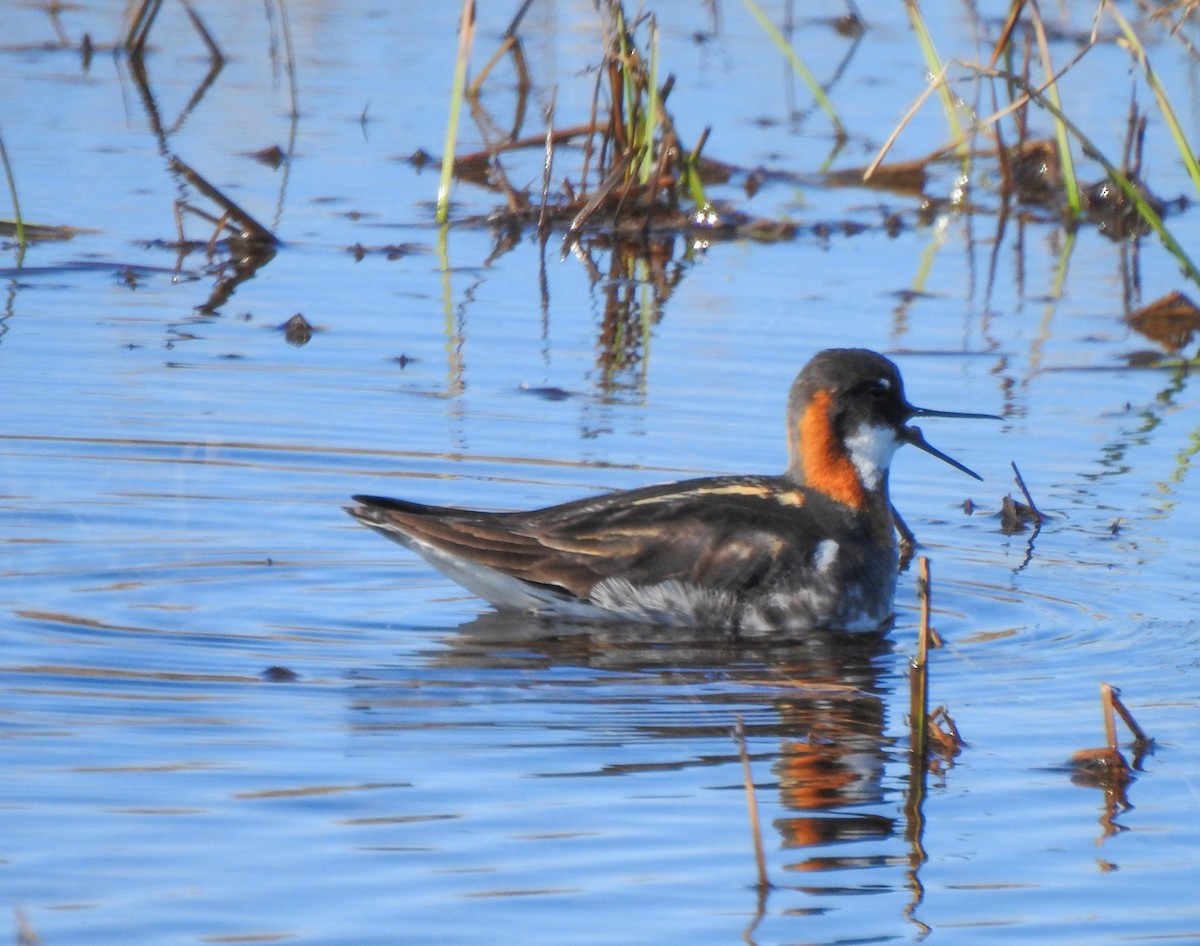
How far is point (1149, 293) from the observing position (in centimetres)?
1340

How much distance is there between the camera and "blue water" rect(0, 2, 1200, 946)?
554 cm

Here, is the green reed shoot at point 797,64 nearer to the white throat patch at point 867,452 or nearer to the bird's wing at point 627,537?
the white throat patch at point 867,452

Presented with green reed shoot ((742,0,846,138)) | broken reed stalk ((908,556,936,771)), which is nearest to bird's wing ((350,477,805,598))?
broken reed stalk ((908,556,936,771))

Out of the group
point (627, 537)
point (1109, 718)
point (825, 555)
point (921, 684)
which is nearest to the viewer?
point (921, 684)

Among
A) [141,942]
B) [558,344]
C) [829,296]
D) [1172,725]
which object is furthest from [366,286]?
[141,942]

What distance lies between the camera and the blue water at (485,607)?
18.2ft

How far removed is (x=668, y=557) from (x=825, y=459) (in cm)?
101

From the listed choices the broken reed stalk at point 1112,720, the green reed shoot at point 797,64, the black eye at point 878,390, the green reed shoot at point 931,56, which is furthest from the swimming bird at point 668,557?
the green reed shoot at point 797,64

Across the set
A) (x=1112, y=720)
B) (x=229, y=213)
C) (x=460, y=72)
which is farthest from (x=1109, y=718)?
(x=229, y=213)

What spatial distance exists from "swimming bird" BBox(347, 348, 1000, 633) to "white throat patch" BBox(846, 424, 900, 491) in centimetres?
40

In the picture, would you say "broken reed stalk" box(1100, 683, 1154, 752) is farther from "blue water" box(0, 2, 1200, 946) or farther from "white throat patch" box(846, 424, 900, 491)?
"white throat patch" box(846, 424, 900, 491)

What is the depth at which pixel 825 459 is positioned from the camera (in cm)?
912

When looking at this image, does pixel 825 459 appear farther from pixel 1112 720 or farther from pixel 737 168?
pixel 737 168

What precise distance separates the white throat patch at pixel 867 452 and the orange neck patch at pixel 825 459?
3 cm
